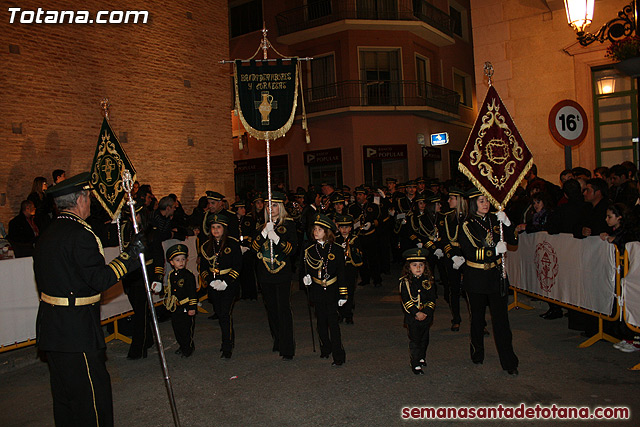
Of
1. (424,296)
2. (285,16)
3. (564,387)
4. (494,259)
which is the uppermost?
(285,16)

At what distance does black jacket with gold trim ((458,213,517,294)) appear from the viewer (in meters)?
6.68

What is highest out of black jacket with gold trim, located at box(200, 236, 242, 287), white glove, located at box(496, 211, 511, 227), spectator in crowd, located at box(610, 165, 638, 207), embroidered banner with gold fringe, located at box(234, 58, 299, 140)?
embroidered banner with gold fringe, located at box(234, 58, 299, 140)

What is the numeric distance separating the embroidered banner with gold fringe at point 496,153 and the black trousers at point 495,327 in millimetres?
1189

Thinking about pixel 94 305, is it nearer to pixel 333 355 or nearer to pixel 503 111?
pixel 333 355

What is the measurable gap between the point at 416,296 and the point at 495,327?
38.5 inches

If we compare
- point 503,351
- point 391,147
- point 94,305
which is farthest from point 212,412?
point 391,147

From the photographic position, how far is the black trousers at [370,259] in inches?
524

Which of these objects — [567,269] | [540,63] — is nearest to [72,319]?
[567,269]

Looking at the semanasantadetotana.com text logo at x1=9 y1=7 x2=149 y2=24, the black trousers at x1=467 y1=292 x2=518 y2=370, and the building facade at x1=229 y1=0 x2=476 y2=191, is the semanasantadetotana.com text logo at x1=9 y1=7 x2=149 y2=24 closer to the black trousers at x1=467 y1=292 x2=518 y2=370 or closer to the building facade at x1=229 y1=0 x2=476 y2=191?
the building facade at x1=229 y1=0 x2=476 y2=191

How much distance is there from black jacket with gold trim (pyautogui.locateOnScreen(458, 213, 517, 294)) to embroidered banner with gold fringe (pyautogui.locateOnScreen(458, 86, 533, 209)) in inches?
16.0

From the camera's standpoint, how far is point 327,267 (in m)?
7.50

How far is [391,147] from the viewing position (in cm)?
2866

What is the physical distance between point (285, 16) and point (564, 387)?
26.8m

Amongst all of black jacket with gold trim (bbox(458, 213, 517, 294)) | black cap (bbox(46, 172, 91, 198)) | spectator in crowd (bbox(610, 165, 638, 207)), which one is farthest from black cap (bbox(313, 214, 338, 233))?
spectator in crowd (bbox(610, 165, 638, 207))
